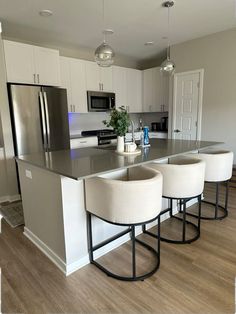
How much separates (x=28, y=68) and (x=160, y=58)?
138 inches

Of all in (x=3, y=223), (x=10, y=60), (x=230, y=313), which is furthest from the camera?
(x=10, y=60)

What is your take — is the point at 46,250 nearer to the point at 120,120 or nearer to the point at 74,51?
the point at 120,120

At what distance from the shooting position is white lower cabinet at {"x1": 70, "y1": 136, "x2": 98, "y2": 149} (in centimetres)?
426

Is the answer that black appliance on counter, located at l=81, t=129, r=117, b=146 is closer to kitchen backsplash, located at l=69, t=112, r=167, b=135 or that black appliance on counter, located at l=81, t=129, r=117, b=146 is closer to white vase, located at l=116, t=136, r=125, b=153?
kitchen backsplash, located at l=69, t=112, r=167, b=135

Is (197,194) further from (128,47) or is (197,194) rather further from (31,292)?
(128,47)

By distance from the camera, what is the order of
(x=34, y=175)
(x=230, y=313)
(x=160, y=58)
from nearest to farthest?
1. (x=230, y=313)
2. (x=34, y=175)
3. (x=160, y=58)

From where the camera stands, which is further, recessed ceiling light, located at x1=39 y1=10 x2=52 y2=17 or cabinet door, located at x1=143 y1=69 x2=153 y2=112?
cabinet door, located at x1=143 y1=69 x2=153 y2=112

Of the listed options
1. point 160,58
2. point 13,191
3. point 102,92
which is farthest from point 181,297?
point 160,58

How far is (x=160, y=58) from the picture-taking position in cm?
567

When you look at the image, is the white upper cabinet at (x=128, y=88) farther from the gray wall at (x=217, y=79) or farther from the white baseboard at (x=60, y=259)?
the white baseboard at (x=60, y=259)

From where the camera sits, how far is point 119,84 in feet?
17.4

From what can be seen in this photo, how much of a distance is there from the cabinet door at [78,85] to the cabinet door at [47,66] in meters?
0.49

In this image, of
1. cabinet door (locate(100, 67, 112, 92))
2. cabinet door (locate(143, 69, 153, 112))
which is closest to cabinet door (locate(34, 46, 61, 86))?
cabinet door (locate(100, 67, 112, 92))

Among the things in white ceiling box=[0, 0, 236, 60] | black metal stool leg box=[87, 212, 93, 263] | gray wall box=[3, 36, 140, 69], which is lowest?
black metal stool leg box=[87, 212, 93, 263]
